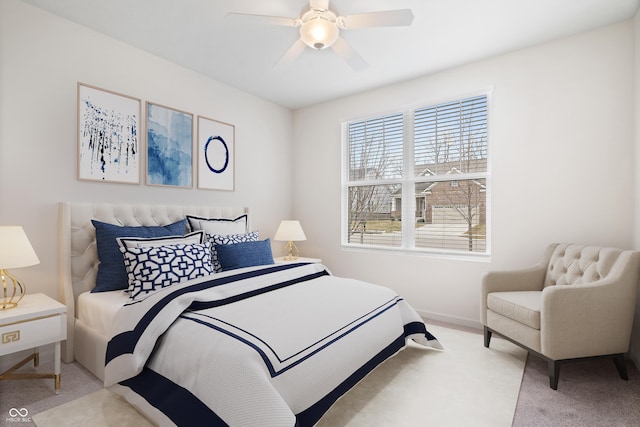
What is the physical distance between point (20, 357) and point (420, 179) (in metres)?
3.89

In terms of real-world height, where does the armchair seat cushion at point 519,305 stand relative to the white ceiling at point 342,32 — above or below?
below

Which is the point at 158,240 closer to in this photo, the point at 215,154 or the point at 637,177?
the point at 215,154

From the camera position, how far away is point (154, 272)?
2.28 metres

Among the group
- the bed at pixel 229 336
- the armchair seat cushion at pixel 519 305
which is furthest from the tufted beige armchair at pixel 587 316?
the bed at pixel 229 336

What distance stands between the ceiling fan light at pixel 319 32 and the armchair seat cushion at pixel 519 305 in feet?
7.63

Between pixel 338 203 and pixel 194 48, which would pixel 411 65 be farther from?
pixel 194 48

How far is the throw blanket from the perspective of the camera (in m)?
1.35

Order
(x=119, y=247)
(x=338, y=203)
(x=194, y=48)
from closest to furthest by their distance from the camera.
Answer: (x=119, y=247) < (x=194, y=48) < (x=338, y=203)

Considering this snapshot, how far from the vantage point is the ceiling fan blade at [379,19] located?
1979 mm

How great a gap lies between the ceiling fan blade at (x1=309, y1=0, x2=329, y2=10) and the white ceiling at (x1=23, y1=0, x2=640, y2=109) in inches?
7.6

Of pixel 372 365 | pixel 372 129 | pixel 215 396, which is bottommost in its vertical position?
pixel 372 365

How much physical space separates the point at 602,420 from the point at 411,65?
10.3 feet

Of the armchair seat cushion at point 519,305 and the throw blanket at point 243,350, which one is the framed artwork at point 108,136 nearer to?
the throw blanket at point 243,350

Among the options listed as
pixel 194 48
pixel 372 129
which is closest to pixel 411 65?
pixel 372 129
